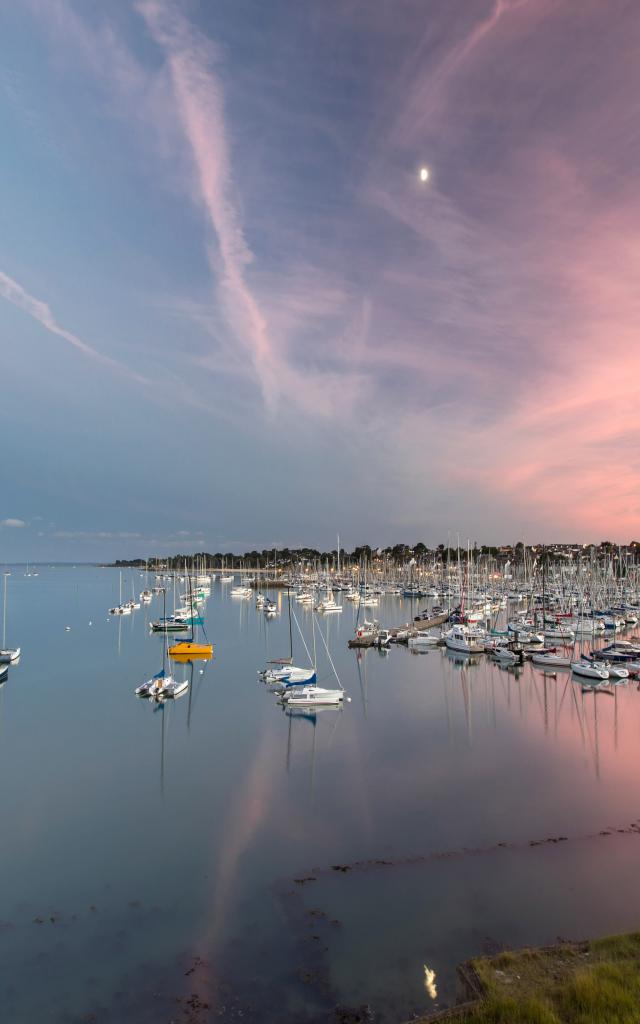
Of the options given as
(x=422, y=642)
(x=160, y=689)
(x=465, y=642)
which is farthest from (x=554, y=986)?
(x=422, y=642)

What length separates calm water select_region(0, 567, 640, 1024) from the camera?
13688 mm

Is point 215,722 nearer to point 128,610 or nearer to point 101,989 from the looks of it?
point 101,989

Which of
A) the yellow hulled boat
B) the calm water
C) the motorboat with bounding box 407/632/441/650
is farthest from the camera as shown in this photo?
the motorboat with bounding box 407/632/441/650

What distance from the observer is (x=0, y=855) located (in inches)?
777

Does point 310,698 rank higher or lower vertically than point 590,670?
lower

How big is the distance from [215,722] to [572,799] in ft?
66.8

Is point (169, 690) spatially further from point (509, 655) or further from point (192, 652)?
point (509, 655)

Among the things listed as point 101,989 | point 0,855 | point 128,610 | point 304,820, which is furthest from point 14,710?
point 128,610

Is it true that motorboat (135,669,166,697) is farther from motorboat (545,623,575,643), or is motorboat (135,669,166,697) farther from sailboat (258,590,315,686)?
motorboat (545,623,575,643)

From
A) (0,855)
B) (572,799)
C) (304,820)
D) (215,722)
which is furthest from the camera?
(215,722)

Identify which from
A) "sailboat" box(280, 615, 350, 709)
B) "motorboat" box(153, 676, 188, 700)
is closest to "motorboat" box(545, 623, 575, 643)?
"sailboat" box(280, 615, 350, 709)

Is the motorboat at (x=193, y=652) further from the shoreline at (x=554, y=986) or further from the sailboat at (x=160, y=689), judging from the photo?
the shoreline at (x=554, y=986)

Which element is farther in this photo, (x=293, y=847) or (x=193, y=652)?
(x=193, y=652)

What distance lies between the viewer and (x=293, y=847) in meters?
20.2
